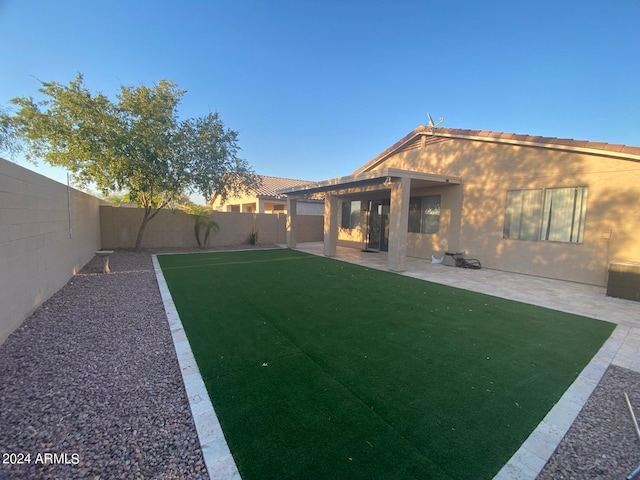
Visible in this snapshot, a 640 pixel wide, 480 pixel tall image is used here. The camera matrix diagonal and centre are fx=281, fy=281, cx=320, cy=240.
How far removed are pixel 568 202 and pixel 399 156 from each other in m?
6.54

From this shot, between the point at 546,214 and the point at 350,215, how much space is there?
9073mm

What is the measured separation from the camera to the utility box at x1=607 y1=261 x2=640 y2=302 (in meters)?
6.01

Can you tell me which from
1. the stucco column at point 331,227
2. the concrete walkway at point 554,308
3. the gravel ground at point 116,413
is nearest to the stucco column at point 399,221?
the concrete walkway at point 554,308

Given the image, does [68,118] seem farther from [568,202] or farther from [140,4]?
[568,202]

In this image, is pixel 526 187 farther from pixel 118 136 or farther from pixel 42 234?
pixel 118 136

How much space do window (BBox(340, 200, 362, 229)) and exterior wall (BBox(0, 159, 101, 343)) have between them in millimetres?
11560

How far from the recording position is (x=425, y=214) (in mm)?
11602

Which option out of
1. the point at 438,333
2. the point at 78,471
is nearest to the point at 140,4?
the point at 78,471

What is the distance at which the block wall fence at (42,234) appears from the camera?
11.8 feet

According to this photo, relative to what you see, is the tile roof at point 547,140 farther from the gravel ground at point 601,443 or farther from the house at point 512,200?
the gravel ground at point 601,443

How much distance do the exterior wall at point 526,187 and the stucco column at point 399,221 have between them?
9.28 feet

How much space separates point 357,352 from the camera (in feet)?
11.4

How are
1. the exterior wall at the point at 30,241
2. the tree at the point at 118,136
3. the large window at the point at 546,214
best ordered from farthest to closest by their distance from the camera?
the tree at the point at 118,136, the large window at the point at 546,214, the exterior wall at the point at 30,241

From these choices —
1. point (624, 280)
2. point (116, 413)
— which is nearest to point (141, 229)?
point (116, 413)
